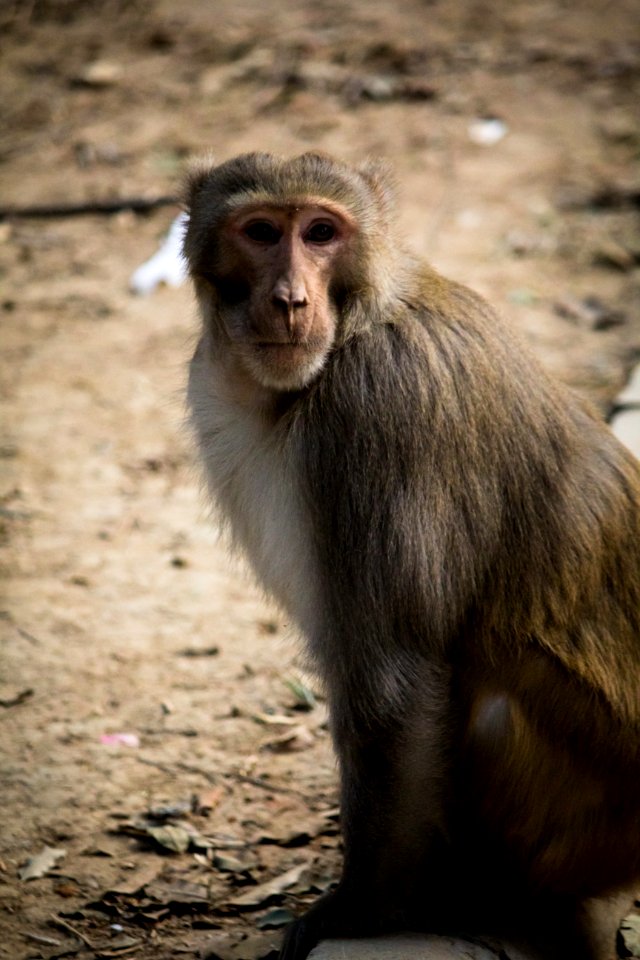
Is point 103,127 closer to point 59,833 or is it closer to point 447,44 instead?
point 447,44

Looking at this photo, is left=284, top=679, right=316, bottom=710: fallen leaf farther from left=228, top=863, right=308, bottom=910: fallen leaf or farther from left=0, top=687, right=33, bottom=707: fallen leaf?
left=0, top=687, right=33, bottom=707: fallen leaf

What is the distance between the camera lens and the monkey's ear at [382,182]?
12.2 feet

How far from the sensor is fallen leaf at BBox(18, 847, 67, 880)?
3914 mm

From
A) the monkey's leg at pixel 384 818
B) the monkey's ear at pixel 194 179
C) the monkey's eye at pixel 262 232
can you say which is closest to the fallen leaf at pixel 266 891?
the monkey's leg at pixel 384 818

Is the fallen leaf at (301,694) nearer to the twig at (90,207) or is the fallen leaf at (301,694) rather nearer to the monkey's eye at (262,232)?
the monkey's eye at (262,232)

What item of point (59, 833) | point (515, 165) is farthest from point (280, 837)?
point (515, 165)

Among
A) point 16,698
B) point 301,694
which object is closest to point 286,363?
point 301,694

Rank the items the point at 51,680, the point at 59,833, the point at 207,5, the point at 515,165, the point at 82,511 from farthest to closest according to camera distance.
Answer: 1. the point at 207,5
2. the point at 515,165
3. the point at 82,511
4. the point at 51,680
5. the point at 59,833

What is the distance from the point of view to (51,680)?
15.9ft

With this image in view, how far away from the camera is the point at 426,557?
10.9 feet

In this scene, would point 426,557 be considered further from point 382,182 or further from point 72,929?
point 72,929

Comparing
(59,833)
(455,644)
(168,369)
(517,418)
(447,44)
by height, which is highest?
(447,44)

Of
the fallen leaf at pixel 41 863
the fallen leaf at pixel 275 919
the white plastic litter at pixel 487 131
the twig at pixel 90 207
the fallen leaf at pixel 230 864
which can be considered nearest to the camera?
the fallen leaf at pixel 275 919

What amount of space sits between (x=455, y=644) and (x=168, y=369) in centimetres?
409
